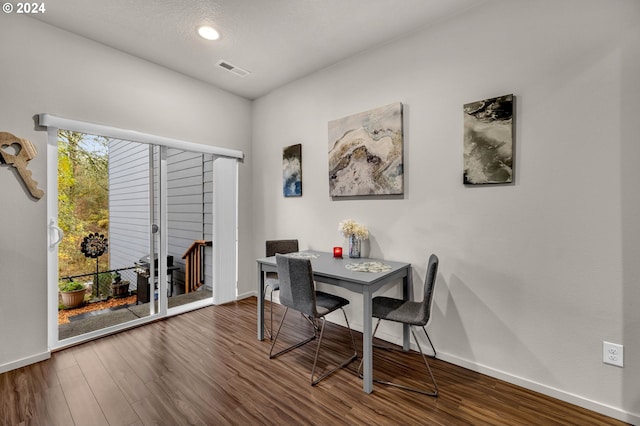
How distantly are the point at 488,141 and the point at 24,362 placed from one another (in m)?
4.05

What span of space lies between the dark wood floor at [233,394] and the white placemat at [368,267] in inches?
30.6

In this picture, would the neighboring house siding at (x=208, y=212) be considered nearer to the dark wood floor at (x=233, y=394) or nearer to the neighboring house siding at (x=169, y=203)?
the neighboring house siding at (x=169, y=203)

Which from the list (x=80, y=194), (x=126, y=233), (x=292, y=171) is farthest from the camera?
(x=126, y=233)

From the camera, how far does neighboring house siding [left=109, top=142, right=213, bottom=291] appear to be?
3.39 m

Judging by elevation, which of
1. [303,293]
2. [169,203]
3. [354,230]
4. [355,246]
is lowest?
[303,293]

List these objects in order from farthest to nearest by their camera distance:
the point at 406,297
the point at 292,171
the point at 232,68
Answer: the point at 292,171 < the point at 232,68 < the point at 406,297

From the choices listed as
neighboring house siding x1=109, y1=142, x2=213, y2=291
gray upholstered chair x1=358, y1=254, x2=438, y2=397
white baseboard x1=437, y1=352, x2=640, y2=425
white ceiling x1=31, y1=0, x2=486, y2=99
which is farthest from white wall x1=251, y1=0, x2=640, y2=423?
neighboring house siding x1=109, y1=142, x2=213, y2=291

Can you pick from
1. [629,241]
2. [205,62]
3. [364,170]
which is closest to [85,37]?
[205,62]

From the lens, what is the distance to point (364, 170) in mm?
2812

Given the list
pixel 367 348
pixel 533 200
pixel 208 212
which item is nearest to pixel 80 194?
pixel 208 212

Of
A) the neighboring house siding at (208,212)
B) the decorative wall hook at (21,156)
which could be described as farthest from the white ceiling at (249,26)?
the neighboring house siding at (208,212)

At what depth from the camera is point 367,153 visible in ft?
9.15

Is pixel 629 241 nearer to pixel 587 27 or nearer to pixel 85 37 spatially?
pixel 587 27

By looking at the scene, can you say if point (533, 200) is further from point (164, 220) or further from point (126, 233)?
point (126, 233)
